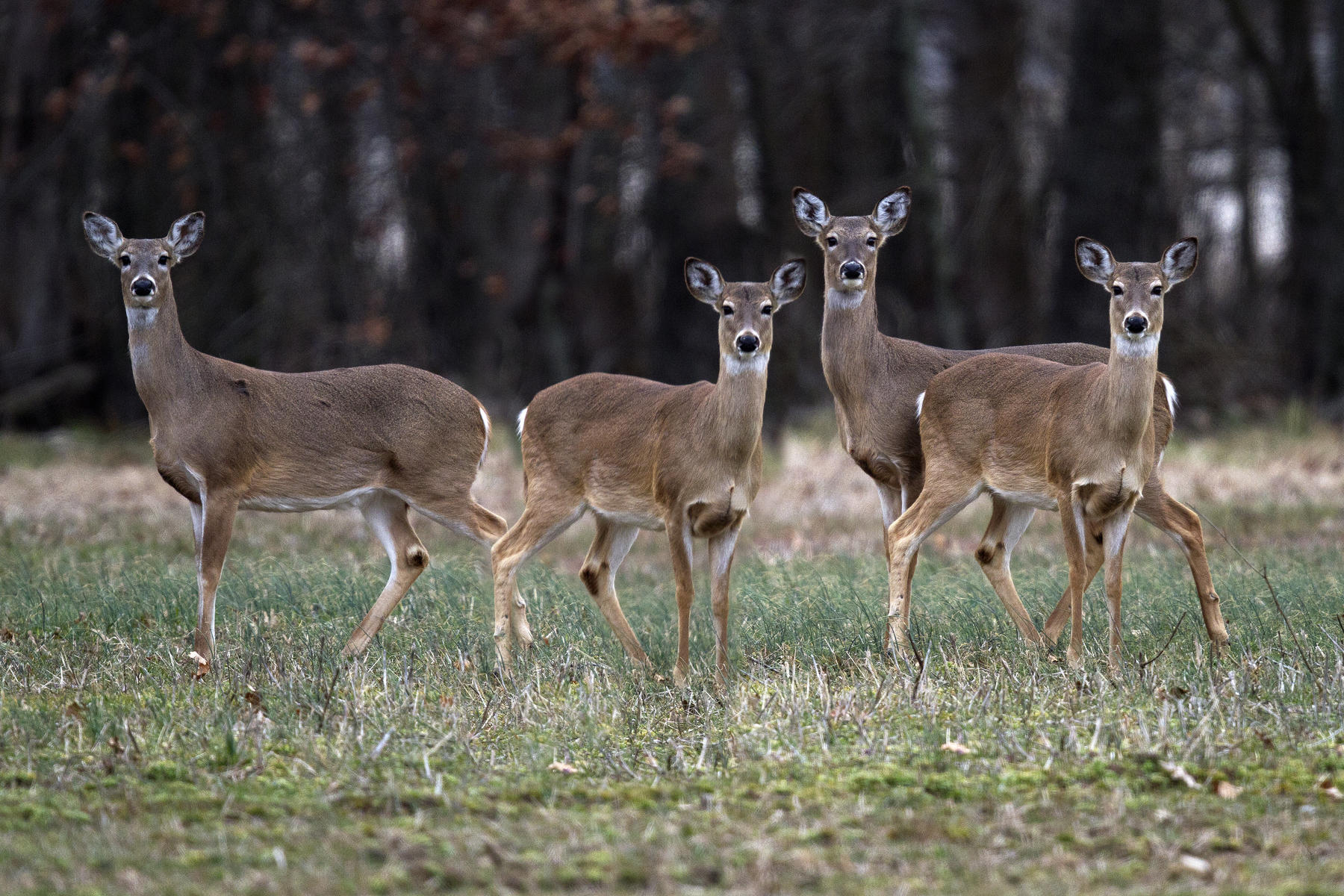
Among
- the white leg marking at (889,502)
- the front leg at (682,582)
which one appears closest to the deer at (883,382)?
the white leg marking at (889,502)

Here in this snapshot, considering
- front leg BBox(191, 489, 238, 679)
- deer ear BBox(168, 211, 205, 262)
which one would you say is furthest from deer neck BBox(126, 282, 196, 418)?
front leg BBox(191, 489, 238, 679)

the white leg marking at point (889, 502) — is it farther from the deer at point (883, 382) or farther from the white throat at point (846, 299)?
the white throat at point (846, 299)

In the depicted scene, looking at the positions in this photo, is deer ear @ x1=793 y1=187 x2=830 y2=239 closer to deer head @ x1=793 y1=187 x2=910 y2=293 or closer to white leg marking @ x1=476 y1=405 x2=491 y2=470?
deer head @ x1=793 y1=187 x2=910 y2=293

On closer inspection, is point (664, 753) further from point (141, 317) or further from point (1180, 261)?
point (141, 317)

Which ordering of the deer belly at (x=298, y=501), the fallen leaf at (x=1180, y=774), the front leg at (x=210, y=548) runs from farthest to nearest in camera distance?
the deer belly at (x=298, y=501)
the front leg at (x=210, y=548)
the fallen leaf at (x=1180, y=774)

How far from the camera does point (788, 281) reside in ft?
22.4

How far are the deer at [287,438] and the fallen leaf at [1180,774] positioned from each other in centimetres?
334

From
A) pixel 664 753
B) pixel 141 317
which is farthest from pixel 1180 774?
pixel 141 317

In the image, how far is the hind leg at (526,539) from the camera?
696 cm

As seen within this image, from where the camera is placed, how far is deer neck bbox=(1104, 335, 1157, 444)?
20.6 feet

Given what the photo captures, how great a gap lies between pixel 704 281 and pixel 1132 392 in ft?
5.92

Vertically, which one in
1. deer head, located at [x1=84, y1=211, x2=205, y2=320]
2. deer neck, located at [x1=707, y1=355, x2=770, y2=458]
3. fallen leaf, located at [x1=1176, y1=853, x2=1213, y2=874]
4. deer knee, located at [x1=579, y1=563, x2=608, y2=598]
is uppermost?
deer head, located at [x1=84, y1=211, x2=205, y2=320]

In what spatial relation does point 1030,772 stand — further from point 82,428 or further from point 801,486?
point 82,428

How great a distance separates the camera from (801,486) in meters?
12.9
